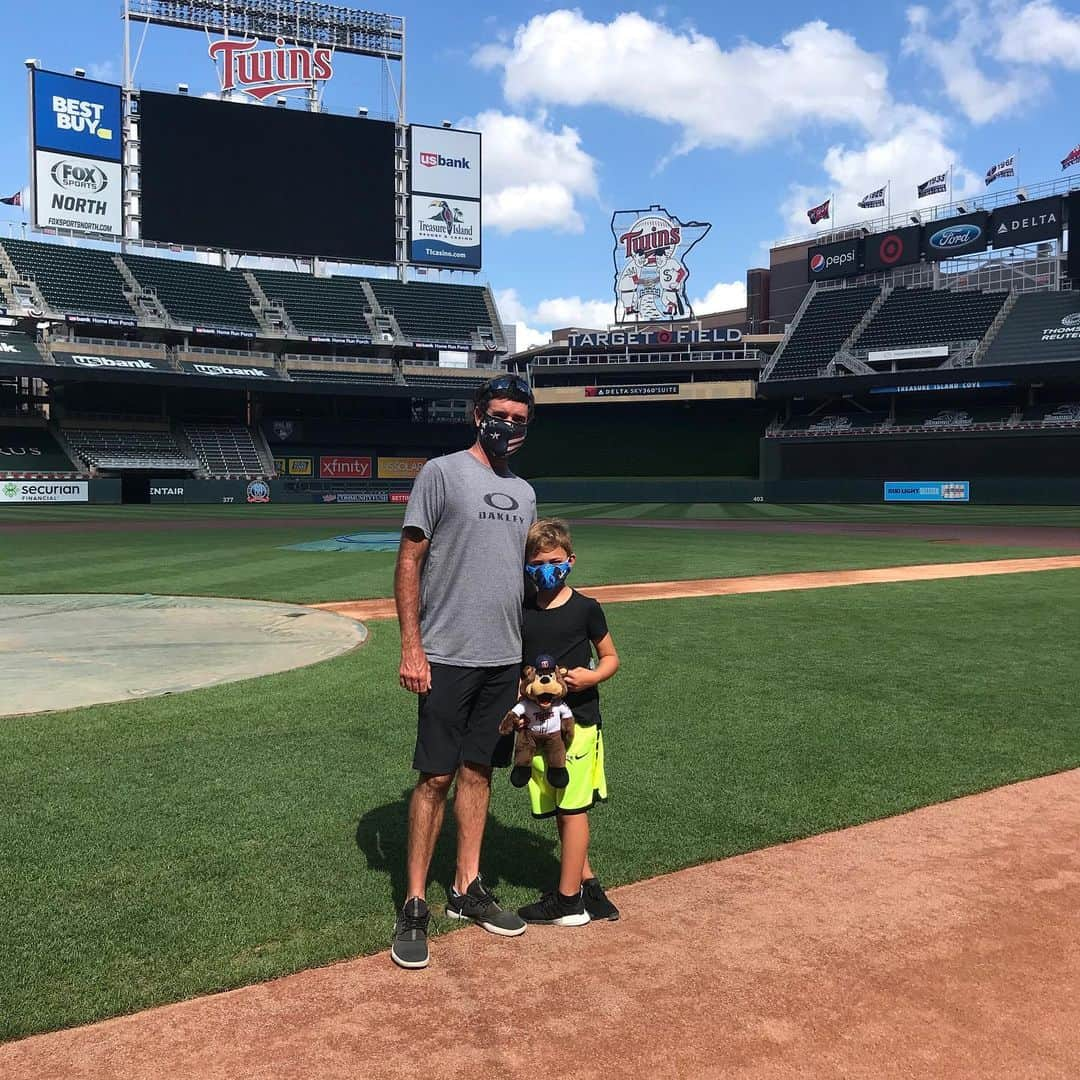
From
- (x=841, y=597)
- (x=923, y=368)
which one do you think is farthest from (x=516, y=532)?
(x=923, y=368)

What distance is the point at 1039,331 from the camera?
49.2m

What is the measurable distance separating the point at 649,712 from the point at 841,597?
7516mm

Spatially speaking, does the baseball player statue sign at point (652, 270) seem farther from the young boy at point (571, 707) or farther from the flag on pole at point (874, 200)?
the young boy at point (571, 707)

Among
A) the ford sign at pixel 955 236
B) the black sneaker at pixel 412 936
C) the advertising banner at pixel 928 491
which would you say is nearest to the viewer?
the black sneaker at pixel 412 936

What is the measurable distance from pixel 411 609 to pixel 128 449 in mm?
53050

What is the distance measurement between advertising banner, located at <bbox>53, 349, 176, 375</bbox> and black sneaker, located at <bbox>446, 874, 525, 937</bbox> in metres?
51.6

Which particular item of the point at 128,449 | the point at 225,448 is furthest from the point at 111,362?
the point at 225,448

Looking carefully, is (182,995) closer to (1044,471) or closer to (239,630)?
(239,630)

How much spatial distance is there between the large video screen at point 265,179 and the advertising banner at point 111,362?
28.8ft

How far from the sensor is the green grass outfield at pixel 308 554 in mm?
14930

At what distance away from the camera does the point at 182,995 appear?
10.4ft

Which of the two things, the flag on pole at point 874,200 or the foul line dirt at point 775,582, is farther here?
the flag on pole at point 874,200

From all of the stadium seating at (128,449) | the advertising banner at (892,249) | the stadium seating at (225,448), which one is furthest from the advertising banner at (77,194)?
the advertising banner at (892,249)

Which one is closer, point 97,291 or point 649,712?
point 649,712
